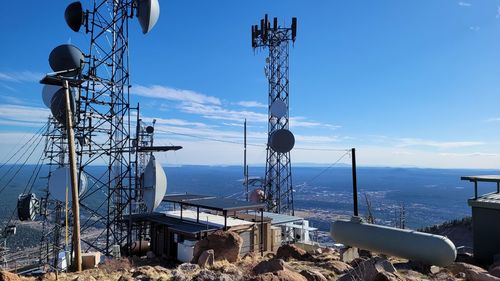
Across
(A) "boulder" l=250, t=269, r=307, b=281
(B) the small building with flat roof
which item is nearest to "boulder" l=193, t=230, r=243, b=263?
(A) "boulder" l=250, t=269, r=307, b=281

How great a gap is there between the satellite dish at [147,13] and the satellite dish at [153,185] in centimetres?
696

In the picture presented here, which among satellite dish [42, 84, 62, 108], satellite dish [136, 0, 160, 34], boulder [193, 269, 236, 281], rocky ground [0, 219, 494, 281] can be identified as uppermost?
satellite dish [136, 0, 160, 34]

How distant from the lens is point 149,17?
17.9 metres

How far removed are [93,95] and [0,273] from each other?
463 inches

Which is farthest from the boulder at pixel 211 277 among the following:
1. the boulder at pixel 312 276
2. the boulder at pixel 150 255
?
the boulder at pixel 150 255

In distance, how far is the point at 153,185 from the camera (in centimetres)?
1814

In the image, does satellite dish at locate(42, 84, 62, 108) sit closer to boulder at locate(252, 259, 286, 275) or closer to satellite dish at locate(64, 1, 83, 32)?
satellite dish at locate(64, 1, 83, 32)

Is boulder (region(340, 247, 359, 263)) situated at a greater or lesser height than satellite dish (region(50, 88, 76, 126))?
lesser

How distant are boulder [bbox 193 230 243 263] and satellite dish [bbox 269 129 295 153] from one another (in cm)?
1299

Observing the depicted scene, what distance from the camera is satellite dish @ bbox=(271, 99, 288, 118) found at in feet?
97.8

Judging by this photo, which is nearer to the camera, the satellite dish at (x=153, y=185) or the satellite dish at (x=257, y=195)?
the satellite dish at (x=153, y=185)

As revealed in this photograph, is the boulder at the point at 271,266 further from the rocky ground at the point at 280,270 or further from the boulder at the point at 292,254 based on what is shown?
the boulder at the point at 292,254

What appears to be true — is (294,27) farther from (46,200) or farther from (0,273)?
(0,273)

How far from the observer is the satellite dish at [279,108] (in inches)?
1174
